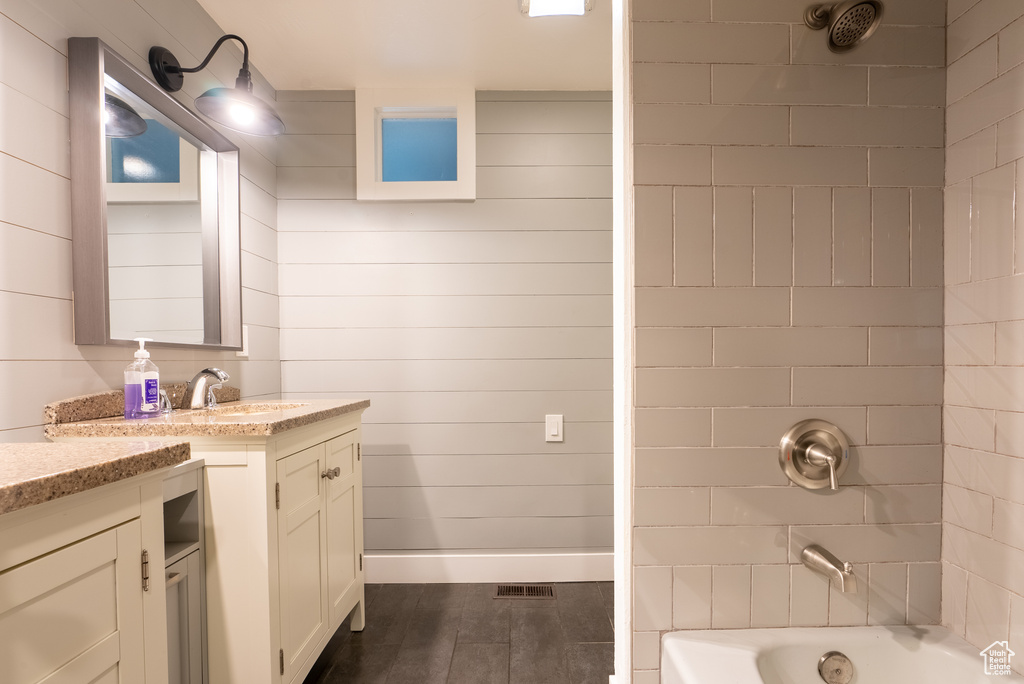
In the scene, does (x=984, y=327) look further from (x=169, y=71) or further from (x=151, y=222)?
(x=169, y=71)

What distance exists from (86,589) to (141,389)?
86 centimetres

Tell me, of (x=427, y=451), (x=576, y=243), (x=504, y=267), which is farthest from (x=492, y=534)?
(x=576, y=243)

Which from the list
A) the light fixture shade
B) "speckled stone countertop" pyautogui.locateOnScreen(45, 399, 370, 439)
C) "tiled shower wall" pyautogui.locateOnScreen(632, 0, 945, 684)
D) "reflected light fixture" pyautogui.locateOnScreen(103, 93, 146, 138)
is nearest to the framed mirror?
"reflected light fixture" pyautogui.locateOnScreen(103, 93, 146, 138)

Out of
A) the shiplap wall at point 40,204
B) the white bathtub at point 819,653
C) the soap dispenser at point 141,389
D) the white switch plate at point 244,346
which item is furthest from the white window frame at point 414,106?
the white bathtub at point 819,653

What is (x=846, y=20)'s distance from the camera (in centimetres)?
106

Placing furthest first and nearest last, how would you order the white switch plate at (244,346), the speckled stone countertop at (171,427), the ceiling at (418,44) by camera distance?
the white switch plate at (244,346) < the ceiling at (418,44) < the speckled stone countertop at (171,427)

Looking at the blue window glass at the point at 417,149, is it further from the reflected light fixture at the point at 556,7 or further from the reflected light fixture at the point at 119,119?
the reflected light fixture at the point at 119,119

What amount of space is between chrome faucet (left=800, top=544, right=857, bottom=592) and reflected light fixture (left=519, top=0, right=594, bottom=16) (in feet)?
5.65

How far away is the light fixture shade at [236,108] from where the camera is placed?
1688mm

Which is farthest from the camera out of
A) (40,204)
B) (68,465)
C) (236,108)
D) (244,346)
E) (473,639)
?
(244,346)

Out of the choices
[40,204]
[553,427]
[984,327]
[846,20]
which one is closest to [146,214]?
[40,204]

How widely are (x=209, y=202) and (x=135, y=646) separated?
64.8 inches

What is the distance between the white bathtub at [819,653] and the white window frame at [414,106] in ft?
6.63

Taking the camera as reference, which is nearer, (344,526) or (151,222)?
(151,222)
